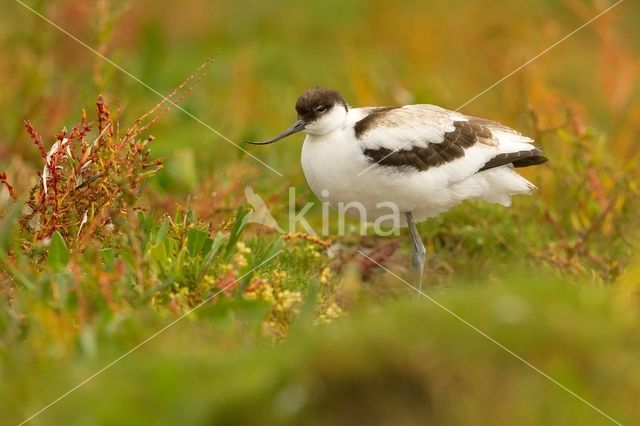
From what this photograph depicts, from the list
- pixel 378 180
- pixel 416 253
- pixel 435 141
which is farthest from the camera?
pixel 416 253

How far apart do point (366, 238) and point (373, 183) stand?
1.10 m

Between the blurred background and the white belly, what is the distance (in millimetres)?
382

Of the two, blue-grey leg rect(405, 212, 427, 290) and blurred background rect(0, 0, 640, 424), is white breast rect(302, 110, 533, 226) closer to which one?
blue-grey leg rect(405, 212, 427, 290)

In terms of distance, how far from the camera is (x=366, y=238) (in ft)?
19.5

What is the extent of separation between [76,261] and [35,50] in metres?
3.61

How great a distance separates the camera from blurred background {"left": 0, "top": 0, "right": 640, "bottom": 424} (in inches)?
124

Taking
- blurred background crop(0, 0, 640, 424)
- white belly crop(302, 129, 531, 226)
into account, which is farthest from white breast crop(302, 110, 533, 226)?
blurred background crop(0, 0, 640, 424)

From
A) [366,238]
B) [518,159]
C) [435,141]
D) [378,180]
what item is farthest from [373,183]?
[366,238]

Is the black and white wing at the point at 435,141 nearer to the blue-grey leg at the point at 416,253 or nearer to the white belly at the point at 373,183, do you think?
the white belly at the point at 373,183

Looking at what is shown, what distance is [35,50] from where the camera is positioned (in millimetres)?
7457

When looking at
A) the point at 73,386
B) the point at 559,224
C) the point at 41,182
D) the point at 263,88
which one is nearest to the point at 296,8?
the point at 263,88

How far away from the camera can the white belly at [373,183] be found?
4879mm

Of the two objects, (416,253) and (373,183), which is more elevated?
(373,183)

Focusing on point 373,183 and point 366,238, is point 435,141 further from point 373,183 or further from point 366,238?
point 366,238
